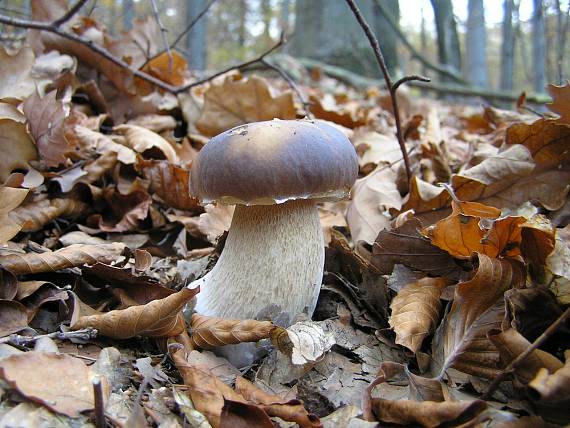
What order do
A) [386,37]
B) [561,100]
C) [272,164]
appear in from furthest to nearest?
1. [386,37]
2. [561,100]
3. [272,164]

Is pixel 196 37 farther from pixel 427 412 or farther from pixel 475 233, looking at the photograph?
pixel 427 412

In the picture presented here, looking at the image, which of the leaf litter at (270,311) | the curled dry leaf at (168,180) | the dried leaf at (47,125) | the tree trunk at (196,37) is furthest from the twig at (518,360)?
the tree trunk at (196,37)

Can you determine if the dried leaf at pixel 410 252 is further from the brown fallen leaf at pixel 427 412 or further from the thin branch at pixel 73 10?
the thin branch at pixel 73 10

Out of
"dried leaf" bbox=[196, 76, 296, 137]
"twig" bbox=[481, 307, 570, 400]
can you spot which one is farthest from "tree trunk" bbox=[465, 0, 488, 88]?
"twig" bbox=[481, 307, 570, 400]

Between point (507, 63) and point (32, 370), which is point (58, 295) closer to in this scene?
point (32, 370)

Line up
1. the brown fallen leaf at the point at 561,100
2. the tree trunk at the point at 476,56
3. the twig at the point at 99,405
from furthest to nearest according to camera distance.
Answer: the tree trunk at the point at 476,56, the brown fallen leaf at the point at 561,100, the twig at the point at 99,405

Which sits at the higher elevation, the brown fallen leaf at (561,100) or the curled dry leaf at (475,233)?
the brown fallen leaf at (561,100)

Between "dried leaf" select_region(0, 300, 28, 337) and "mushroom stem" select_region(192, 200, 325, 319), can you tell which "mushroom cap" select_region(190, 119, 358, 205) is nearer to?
"mushroom stem" select_region(192, 200, 325, 319)

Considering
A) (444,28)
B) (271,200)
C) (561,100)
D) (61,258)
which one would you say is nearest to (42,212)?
(61,258)
